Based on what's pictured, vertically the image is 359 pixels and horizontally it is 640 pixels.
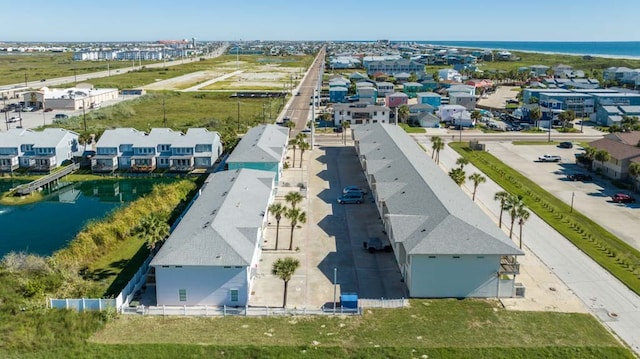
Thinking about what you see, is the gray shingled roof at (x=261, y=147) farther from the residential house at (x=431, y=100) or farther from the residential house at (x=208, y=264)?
the residential house at (x=431, y=100)

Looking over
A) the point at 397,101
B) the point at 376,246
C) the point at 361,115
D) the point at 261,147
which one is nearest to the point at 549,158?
the point at 361,115

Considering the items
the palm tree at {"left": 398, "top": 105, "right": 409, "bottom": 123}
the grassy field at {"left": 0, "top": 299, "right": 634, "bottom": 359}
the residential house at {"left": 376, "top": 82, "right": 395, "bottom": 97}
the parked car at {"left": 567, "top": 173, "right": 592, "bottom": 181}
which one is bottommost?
the grassy field at {"left": 0, "top": 299, "right": 634, "bottom": 359}

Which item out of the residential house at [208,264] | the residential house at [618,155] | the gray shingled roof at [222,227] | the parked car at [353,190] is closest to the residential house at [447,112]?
the residential house at [618,155]

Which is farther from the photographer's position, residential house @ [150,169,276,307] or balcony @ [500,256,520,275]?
balcony @ [500,256,520,275]

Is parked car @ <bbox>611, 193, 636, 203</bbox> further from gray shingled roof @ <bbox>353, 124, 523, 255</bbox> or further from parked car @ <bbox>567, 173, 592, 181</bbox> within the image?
gray shingled roof @ <bbox>353, 124, 523, 255</bbox>

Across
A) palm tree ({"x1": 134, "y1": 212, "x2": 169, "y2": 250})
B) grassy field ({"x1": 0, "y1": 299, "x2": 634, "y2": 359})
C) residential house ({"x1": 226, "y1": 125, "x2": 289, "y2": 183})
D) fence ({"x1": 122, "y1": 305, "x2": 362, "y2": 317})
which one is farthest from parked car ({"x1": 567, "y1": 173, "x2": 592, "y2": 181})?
palm tree ({"x1": 134, "y1": 212, "x2": 169, "y2": 250})

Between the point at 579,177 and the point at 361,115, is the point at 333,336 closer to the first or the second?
the point at 579,177

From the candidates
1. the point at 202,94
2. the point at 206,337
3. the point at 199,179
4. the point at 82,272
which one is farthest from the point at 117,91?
the point at 206,337
